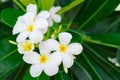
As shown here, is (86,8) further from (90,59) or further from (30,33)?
(30,33)

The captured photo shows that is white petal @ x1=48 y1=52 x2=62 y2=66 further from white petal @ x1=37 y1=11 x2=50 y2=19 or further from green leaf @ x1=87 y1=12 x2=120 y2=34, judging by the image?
green leaf @ x1=87 y1=12 x2=120 y2=34

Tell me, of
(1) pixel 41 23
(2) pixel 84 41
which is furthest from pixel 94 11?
(1) pixel 41 23

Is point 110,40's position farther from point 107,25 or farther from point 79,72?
point 107,25

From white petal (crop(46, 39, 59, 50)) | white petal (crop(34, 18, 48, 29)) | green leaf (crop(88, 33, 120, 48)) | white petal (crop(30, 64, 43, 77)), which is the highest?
white petal (crop(34, 18, 48, 29))

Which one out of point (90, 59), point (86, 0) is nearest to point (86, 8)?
point (86, 0)

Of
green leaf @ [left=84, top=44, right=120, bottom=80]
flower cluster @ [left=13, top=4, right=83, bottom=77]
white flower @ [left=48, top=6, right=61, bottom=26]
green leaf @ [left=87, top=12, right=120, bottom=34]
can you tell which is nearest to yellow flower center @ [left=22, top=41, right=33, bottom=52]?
flower cluster @ [left=13, top=4, right=83, bottom=77]

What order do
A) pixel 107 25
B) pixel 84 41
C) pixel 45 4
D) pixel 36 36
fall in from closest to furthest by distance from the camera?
pixel 36 36
pixel 45 4
pixel 84 41
pixel 107 25
